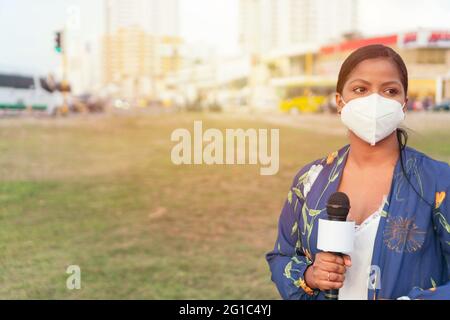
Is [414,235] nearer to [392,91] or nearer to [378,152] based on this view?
[378,152]

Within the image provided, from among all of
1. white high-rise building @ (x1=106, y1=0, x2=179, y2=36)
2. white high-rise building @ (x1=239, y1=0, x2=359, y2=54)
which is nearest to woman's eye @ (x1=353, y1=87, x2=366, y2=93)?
white high-rise building @ (x1=239, y1=0, x2=359, y2=54)

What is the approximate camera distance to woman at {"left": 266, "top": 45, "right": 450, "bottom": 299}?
3.92ft

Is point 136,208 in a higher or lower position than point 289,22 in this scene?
lower

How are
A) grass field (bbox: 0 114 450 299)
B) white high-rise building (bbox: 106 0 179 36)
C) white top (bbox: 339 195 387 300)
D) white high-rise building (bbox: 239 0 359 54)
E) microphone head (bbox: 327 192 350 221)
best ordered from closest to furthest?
microphone head (bbox: 327 192 350 221)
white top (bbox: 339 195 387 300)
white high-rise building (bbox: 239 0 359 54)
white high-rise building (bbox: 106 0 179 36)
grass field (bbox: 0 114 450 299)

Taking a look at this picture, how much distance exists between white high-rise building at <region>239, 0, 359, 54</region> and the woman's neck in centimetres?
166

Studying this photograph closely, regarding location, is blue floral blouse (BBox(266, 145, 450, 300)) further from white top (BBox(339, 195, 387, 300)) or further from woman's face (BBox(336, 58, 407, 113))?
woman's face (BBox(336, 58, 407, 113))

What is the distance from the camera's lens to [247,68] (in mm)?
3088

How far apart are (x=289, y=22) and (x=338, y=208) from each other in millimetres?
2070

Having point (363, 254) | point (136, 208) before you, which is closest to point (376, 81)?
point (363, 254)

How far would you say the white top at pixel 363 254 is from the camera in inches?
48.5

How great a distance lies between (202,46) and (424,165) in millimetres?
1940

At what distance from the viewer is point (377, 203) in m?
1.25

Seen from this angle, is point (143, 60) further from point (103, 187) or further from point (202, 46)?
point (103, 187)

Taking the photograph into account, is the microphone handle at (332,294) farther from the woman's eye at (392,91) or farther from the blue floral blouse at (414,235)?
the woman's eye at (392,91)
